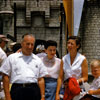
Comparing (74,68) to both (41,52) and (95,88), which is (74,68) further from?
(41,52)

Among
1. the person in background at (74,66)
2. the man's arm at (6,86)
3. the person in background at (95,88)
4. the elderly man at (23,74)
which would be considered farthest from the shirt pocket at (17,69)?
the person in background at (95,88)

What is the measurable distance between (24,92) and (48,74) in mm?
793

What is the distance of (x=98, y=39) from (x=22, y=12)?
4050 mm

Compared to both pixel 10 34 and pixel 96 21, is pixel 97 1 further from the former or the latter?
pixel 10 34

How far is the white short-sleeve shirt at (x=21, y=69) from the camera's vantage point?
428 centimetres

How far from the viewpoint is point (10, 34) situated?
53.9ft

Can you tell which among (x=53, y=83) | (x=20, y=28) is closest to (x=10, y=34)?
(x=20, y=28)

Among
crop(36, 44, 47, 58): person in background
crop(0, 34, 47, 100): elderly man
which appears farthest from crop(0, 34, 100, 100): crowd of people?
crop(36, 44, 47, 58): person in background

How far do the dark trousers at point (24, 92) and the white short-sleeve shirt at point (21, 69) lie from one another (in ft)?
0.25

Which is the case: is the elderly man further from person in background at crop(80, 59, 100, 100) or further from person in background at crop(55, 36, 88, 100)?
person in background at crop(80, 59, 100, 100)

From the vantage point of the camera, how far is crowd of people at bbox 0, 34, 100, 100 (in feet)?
14.1

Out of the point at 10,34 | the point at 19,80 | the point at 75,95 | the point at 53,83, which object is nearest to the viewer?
the point at 19,80

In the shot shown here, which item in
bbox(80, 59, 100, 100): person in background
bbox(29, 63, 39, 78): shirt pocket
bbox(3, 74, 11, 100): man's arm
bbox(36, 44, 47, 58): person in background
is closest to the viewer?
bbox(3, 74, 11, 100): man's arm

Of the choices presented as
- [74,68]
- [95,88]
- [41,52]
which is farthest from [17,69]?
[41,52]
